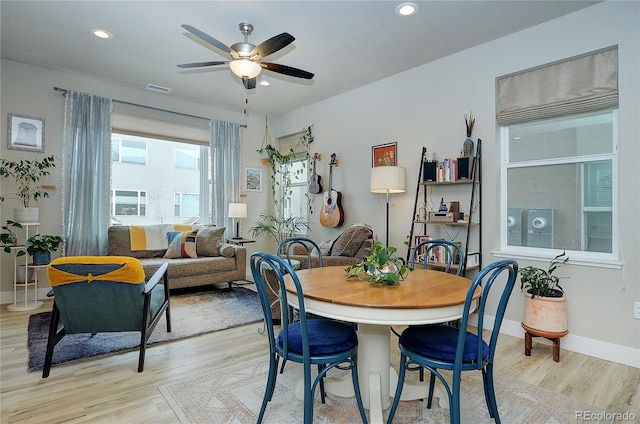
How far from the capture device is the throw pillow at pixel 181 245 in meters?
4.66

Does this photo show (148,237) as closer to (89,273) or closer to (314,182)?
(314,182)

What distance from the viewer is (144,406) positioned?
1908 mm

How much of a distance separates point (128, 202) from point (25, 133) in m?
1.44

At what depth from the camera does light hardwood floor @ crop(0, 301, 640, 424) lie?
6.09ft

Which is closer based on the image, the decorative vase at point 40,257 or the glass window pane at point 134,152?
the decorative vase at point 40,257

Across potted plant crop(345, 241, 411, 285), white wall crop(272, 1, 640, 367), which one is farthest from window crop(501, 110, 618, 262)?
potted plant crop(345, 241, 411, 285)

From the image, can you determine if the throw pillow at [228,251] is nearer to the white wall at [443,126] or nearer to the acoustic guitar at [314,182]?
the white wall at [443,126]

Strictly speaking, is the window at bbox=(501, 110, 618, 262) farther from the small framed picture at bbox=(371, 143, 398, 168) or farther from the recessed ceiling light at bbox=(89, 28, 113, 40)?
the recessed ceiling light at bbox=(89, 28, 113, 40)

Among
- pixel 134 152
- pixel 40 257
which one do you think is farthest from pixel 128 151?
pixel 40 257

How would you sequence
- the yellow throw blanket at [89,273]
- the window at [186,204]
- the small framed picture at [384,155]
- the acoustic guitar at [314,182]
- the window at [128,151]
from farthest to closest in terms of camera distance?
the window at [186,204], the acoustic guitar at [314,182], the window at [128,151], the small framed picture at [384,155], the yellow throw blanket at [89,273]

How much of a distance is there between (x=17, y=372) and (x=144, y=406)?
1.11m

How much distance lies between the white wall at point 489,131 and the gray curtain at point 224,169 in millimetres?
1451

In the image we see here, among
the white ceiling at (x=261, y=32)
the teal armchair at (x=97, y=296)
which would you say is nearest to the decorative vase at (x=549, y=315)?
the white ceiling at (x=261, y=32)

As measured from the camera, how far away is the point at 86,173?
4410 millimetres
